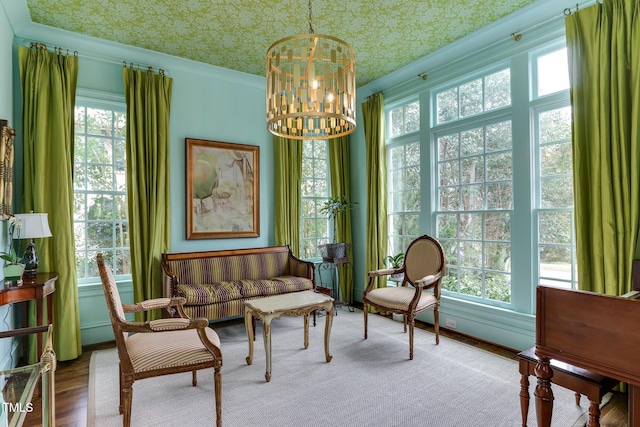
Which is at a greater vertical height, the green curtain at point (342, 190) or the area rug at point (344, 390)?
the green curtain at point (342, 190)

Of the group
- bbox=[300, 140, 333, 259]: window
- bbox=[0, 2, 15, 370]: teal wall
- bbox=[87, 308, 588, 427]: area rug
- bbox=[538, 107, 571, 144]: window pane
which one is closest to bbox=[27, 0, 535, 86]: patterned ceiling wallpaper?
bbox=[0, 2, 15, 370]: teal wall

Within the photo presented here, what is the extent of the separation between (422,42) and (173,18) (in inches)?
101

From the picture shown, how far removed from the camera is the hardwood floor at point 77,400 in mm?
2268

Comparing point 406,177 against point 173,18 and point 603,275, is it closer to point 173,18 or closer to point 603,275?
point 603,275

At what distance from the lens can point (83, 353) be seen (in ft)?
11.5

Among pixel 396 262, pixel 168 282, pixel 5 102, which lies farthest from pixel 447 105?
pixel 5 102

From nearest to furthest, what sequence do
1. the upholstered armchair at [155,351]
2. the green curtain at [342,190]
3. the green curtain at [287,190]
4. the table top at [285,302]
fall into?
1. the upholstered armchair at [155,351]
2. the table top at [285,302]
3. the green curtain at [287,190]
4. the green curtain at [342,190]

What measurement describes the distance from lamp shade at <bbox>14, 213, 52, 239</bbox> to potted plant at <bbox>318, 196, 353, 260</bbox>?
3.05 meters

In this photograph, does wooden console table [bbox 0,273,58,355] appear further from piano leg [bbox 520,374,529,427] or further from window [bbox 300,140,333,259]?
piano leg [bbox 520,374,529,427]

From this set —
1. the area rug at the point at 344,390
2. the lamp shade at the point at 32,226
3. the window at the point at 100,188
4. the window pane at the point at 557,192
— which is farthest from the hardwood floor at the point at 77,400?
the window pane at the point at 557,192

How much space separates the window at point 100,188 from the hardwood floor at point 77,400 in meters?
1.00

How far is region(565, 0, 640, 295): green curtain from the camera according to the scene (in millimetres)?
2561

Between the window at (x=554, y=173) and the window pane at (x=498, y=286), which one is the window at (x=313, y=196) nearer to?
the window pane at (x=498, y=286)

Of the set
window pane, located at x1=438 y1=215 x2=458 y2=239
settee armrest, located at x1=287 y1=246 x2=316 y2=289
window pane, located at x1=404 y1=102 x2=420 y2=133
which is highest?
window pane, located at x1=404 y1=102 x2=420 y2=133
